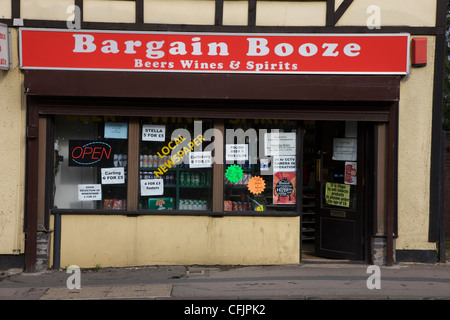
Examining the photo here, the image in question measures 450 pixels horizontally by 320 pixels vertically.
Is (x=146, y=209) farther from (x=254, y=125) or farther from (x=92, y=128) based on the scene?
(x=254, y=125)

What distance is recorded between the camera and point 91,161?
927 cm

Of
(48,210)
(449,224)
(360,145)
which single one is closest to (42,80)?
(48,210)

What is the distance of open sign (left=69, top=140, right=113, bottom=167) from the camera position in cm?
924

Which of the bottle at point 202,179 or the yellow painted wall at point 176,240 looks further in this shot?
the bottle at point 202,179

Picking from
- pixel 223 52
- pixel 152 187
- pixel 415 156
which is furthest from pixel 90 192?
pixel 415 156

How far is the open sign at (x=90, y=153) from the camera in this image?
924 centimetres

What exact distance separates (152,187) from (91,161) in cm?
104

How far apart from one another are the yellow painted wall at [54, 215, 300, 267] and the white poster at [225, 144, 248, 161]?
953 millimetres

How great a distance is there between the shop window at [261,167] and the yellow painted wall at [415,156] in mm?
1663

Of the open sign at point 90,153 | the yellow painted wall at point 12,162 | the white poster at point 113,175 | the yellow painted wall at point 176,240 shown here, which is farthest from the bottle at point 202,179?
the yellow painted wall at point 12,162

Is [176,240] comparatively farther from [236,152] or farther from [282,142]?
[282,142]

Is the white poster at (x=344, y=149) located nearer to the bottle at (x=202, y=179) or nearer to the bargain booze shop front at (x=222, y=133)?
the bargain booze shop front at (x=222, y=133)

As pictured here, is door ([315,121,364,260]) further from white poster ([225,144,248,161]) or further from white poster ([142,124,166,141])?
white poster ([142,124,166,141])

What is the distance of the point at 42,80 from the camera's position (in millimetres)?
8625
